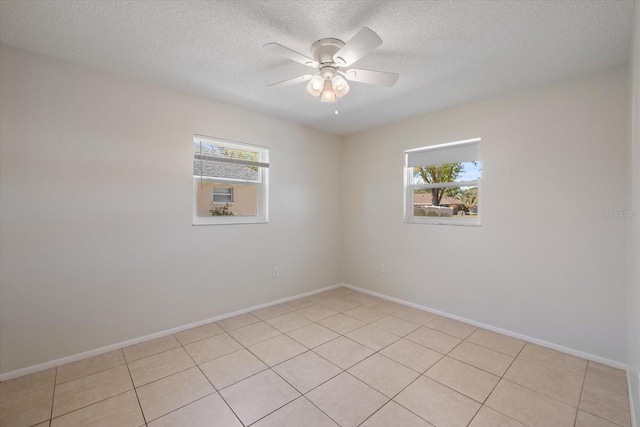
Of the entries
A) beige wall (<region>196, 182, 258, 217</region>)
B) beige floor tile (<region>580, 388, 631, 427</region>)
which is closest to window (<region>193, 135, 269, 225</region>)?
beige wall (<region>196, 182, 258, 217</region>)

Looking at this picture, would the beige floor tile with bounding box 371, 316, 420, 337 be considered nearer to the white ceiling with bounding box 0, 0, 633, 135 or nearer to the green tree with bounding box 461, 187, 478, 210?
the green tree with bounding box 461, 187, 478, 210

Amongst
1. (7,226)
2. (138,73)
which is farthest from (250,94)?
(7,226)

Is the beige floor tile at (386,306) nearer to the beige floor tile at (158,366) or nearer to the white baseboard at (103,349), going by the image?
the white baseboard at (103,349)

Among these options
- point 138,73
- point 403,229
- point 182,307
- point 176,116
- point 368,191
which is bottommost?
point 182,307

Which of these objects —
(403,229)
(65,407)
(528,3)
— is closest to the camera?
(528,3)

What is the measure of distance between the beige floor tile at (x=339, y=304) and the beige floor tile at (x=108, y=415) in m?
A: 2.19

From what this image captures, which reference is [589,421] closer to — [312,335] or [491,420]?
[491,420]

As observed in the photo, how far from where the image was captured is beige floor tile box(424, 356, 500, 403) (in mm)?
1899

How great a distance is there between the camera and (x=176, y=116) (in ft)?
9.11

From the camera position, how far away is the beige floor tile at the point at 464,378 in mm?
1899

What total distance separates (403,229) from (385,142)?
1.26 metres

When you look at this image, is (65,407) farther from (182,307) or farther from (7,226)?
(7,226)

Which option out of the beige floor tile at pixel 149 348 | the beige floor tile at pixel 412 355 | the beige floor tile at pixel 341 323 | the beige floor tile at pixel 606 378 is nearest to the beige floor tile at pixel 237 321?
the beige floor tile at pixel 149 348

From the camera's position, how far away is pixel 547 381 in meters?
2.01
